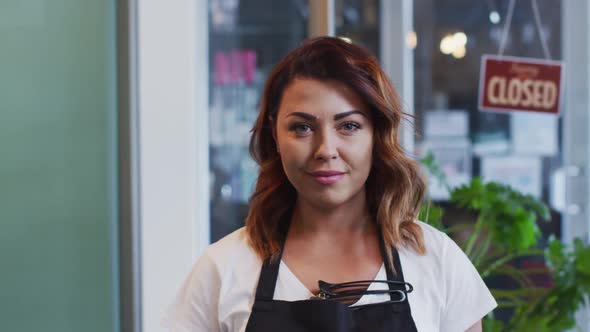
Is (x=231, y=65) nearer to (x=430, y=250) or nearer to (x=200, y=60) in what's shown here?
(x=200, y=60)

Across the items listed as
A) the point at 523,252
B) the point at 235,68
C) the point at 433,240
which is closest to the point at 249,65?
the point at 235,68

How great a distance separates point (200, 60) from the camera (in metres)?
2.64

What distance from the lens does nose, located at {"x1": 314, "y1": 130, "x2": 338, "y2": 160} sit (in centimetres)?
111

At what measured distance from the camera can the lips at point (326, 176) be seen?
1.12m

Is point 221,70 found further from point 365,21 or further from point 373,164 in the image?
point 373,164

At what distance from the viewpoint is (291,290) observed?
1146mm

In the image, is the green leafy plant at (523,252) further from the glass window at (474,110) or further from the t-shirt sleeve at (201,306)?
the glass window at (474,110)

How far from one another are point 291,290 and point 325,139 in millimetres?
264

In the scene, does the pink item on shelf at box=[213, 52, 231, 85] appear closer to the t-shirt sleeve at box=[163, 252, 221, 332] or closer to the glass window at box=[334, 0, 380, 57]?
the glass window at box=[334, 0, 380, 57]

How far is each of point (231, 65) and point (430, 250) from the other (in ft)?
8.76

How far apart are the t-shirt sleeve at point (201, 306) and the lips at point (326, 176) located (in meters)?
0.24

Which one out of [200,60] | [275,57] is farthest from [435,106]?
[200,60]

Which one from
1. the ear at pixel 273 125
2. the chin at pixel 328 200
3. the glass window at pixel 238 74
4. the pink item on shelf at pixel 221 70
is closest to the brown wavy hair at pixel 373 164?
the ear at pixel 273 125

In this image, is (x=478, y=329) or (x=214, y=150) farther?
(x=214, y=150)
